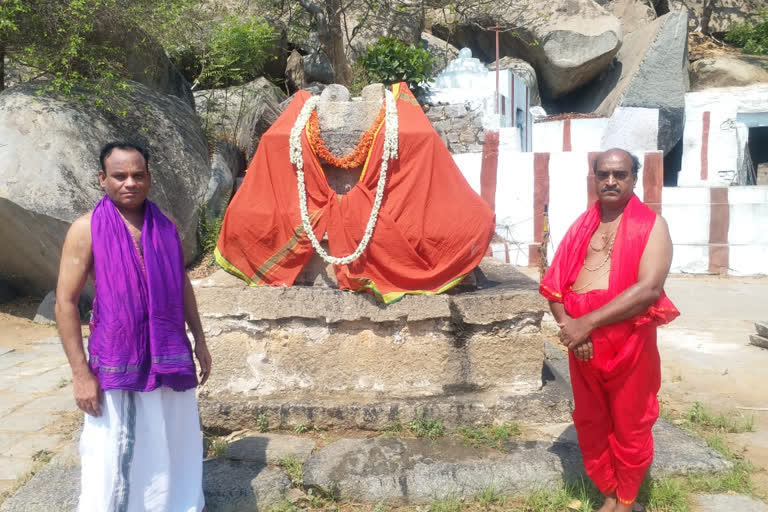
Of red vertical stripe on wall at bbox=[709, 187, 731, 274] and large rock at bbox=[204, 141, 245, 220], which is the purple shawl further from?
red vertical stripe on wall at bbox=[709, 187, 731, 274]

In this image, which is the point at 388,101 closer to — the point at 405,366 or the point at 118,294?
the point at 405,366

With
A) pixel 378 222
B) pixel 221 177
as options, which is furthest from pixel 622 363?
pixel 221 177

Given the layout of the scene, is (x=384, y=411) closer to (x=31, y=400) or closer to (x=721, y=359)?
(x=31, y=400)

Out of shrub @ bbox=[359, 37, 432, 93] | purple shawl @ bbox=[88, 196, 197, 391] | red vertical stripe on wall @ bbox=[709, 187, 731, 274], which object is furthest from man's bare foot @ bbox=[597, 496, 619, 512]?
shrub @ bbox=[359, 37, 432, 93]

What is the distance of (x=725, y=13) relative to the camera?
17906 mm

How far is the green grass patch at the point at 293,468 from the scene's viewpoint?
9.43 ft

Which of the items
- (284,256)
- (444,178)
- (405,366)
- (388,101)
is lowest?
(405,366)

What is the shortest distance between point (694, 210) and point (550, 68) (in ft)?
25.2

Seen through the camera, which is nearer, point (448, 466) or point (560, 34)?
point (448, 466)

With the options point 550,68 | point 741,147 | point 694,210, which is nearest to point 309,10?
point 550,68

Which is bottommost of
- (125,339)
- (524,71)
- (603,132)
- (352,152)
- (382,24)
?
(125,339)

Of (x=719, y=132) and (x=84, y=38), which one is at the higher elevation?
(x=84, y=38)

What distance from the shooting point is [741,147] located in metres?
12.1

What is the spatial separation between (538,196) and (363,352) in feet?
22.7
